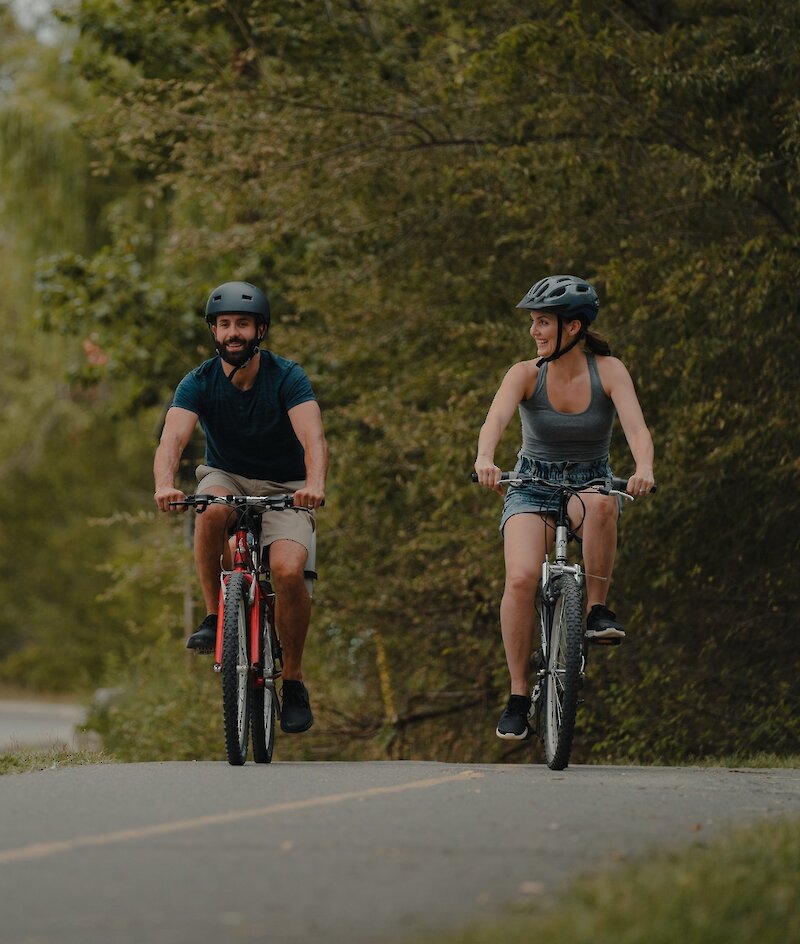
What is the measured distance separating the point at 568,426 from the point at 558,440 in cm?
9

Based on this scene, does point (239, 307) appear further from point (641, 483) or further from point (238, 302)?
point (641, 483)

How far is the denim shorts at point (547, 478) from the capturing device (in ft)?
28.9

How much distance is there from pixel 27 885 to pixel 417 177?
11042 millimetres

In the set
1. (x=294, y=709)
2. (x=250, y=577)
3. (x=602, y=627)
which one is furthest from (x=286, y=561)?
(x=602, y=627)

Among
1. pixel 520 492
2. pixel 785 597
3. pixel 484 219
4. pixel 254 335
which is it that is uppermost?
pixel 484 219

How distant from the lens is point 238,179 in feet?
49.0

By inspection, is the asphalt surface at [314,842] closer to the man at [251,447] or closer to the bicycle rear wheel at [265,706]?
the bicycle rear wheel at [265,706]

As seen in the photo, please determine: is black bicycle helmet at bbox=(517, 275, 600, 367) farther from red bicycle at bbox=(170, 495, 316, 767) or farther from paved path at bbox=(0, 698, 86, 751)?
paved path at bbox=(0, 698, 86, 751)

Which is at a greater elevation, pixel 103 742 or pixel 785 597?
pixel 785 597

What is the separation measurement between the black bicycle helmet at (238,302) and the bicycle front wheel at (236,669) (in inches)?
49.7

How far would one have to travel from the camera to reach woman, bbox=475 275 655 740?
8.70 meters

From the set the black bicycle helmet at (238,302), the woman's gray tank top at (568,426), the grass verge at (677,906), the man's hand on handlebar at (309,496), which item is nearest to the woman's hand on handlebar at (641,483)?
the woman's gray tank top at (568,426)

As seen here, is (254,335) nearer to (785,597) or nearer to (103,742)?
(785,597)

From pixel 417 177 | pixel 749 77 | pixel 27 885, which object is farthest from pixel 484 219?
pixel 27 885
